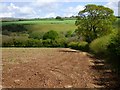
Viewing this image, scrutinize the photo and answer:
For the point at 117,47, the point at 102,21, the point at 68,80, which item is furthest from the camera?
the point at 102,21

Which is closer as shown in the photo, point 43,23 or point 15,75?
point 15,75

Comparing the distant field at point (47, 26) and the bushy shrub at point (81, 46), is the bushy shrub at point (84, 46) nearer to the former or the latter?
the bushy shrub at point (81, 46)

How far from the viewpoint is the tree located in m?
40.3

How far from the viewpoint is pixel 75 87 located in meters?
11.4

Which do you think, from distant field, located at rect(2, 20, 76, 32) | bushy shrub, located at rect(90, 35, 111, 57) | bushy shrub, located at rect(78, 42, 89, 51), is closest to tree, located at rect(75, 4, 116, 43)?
bushy shrub, located at rect(78, 42, 89, 51)

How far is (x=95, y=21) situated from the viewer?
41125 millimetres

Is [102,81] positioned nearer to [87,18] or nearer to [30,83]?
[30,83]

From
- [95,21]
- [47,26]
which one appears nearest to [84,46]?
[95,21]

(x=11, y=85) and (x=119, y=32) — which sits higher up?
(x=119, y=32)

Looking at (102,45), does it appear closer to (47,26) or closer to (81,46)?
(81,46)

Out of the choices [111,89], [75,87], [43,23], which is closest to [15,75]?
[75,87]

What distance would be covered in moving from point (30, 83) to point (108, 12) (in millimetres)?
30668

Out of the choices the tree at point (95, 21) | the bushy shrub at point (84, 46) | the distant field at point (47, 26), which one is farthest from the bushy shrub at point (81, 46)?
the distant field at point (47, 26)

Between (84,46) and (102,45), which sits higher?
(102,45)
